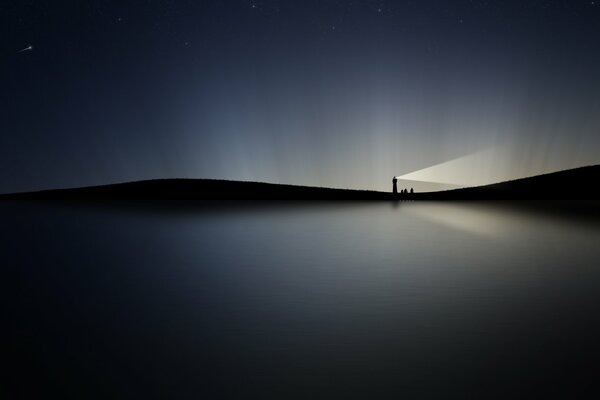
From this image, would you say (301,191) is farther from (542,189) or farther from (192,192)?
(542,189)

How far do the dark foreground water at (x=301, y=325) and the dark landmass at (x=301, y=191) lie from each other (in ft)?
280

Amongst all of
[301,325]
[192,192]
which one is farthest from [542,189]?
[301,325]

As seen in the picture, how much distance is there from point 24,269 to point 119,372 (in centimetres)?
1081

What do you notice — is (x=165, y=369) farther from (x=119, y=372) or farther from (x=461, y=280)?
(x=461, y=280)

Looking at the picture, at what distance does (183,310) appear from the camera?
10.4 meters

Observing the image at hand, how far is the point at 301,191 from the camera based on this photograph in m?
132

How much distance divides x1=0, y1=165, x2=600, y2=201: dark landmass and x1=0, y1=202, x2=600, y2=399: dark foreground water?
85.3 m

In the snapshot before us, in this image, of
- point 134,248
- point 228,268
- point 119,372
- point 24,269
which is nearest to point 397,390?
point 119,372

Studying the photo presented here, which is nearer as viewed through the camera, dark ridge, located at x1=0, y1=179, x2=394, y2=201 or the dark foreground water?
the dark foreground water

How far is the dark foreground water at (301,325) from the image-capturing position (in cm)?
645

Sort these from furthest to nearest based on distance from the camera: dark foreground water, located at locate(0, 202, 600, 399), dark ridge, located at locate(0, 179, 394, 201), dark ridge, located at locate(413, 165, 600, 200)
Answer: dark ridge, located at locate(0, 179, 394, 201)
dark ridge, located at locate(413, 165, 600, 200)
dark foreground water, located at locate(0, 202, 600, 399)

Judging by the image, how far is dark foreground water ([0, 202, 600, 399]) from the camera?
645 centimetres

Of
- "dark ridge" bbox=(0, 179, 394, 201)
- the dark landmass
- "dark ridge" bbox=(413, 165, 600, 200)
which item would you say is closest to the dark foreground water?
the dark landmass

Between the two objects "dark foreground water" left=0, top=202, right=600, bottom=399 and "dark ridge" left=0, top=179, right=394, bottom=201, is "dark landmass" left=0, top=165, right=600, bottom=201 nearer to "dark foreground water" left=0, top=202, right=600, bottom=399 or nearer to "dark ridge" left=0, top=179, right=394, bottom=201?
"dark ridge" left=0, top=179, right=394, bottom=201
